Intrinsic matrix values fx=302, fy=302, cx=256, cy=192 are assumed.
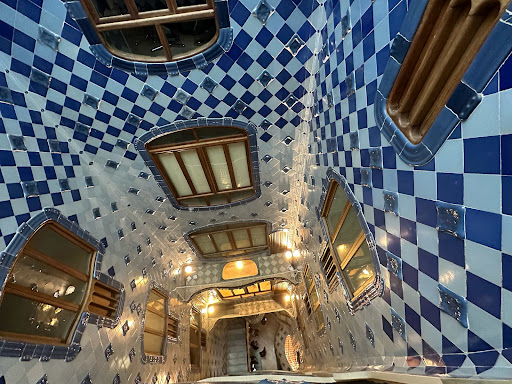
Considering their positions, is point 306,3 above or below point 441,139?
above

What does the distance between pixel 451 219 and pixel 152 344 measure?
269 inches

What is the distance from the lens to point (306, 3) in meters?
3.43

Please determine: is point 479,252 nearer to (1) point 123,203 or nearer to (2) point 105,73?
(2) point 105,73

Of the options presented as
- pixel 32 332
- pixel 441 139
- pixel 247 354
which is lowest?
pixel 32 332

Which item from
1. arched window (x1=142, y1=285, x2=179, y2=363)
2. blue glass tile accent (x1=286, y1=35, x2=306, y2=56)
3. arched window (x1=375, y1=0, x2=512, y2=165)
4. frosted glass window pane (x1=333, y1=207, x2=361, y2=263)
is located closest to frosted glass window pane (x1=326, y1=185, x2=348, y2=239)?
frosted glass window pane (x1=333, y1=207, x2=361, y2=263)

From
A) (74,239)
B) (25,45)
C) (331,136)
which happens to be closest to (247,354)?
(74,239)

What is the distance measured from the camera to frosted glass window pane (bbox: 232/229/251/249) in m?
8.05

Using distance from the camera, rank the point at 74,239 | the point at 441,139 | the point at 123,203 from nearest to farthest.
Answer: the point at 441,139
the point at 74,239
the point at 123,203

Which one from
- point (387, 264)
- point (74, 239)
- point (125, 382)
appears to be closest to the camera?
point (387, 264)

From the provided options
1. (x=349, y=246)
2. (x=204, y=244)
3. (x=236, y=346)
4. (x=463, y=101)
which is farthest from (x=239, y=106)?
(x=236, y=346)

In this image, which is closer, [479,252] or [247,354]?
[479,252]

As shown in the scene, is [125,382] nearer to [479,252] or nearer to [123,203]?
[123,203]

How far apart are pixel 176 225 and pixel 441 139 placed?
246 inches

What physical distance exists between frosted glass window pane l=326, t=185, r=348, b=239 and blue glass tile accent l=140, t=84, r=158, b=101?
9.31 ft
